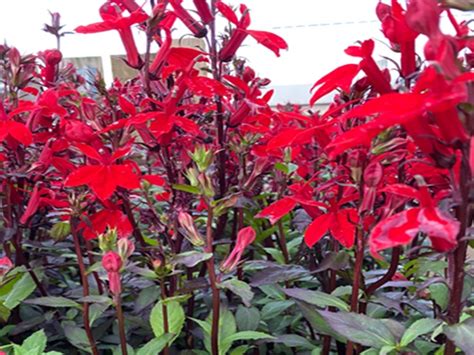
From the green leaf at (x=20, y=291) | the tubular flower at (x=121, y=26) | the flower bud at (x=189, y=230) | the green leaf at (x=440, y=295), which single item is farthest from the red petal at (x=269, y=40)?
the green leaf at (x=20, y=291)

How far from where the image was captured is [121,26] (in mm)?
597

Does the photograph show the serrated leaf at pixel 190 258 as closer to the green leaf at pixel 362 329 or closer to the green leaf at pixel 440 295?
the green leaf at pixel 362 329

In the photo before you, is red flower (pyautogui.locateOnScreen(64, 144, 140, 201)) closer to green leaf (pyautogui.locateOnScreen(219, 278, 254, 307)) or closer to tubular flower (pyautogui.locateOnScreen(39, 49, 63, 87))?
green leaf (pyautogui.locateOnScreen(219, 278, 254, 307))

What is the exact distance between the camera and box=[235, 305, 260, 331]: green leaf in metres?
0.71

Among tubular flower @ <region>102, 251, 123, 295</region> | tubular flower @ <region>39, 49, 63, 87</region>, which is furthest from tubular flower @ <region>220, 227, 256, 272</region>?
tubular flower @ <region>39, 49, 63, 87</region>

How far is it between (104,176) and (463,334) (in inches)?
15.5

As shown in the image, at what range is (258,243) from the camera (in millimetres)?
906

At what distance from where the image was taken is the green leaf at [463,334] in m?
0.41

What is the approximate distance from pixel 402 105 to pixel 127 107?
0.36 m

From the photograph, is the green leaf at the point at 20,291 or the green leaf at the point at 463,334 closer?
the green leaf at the point at 463,334

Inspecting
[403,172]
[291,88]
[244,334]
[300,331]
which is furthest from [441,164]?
[291,88]

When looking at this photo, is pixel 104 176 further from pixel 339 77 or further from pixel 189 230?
pixel 339 77

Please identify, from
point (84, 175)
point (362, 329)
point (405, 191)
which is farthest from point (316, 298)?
point (84, 175)

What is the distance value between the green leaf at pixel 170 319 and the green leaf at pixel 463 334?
12.4 inches
